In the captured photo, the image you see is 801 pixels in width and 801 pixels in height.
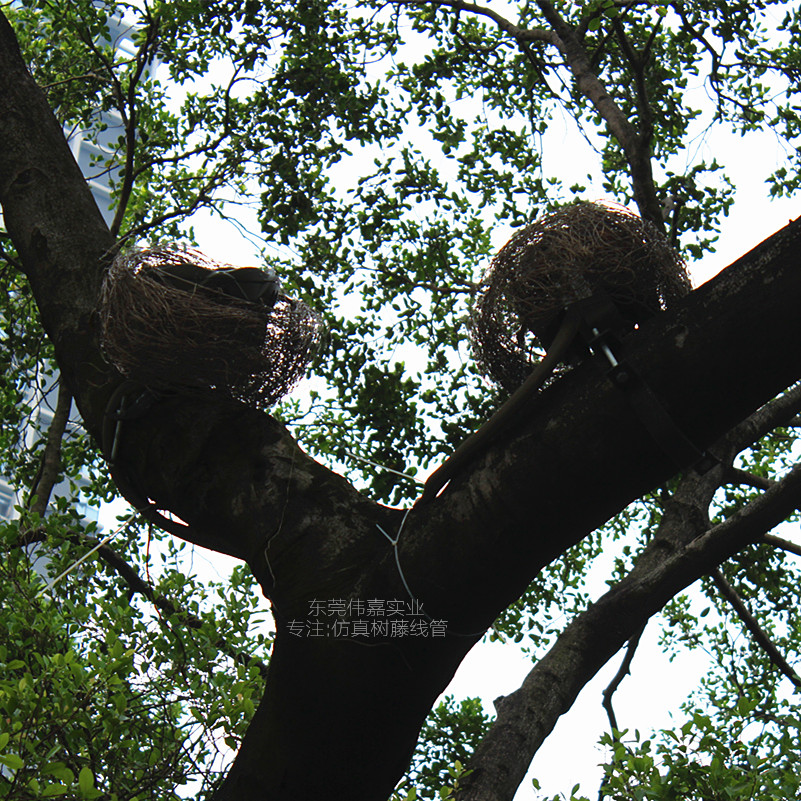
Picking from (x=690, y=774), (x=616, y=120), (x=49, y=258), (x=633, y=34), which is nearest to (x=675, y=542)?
(x=690, y=774)

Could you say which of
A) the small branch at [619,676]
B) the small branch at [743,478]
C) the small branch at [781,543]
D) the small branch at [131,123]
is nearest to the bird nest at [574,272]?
the small branch at [743,478]

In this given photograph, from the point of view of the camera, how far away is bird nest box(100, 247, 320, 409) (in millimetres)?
2566

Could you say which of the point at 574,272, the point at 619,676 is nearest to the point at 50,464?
the point at 619,676

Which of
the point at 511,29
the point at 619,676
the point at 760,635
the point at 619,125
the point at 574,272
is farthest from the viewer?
the point at 511,29

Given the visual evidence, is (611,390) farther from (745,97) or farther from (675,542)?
(745,97)

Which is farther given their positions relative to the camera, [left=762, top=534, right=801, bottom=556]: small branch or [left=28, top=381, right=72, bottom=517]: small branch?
[left=28, top=381, right=72, bottom=517]: small branch

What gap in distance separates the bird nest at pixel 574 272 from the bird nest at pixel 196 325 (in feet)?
2.33

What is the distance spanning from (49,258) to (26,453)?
4258 millimetres

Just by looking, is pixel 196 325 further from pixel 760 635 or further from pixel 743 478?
pixel 760 635

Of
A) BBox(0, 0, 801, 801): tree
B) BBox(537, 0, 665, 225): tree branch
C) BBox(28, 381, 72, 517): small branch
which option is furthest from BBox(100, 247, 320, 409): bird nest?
BBox(28, 381, 72, 517): small branch

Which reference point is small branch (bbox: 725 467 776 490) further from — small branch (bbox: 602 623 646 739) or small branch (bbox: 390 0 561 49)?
small branch (bbox: 390 0 561 49)

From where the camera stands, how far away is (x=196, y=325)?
256 centimetres

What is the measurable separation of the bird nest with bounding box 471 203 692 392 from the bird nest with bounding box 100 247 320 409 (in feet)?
2.33

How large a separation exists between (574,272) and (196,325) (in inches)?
43.3
